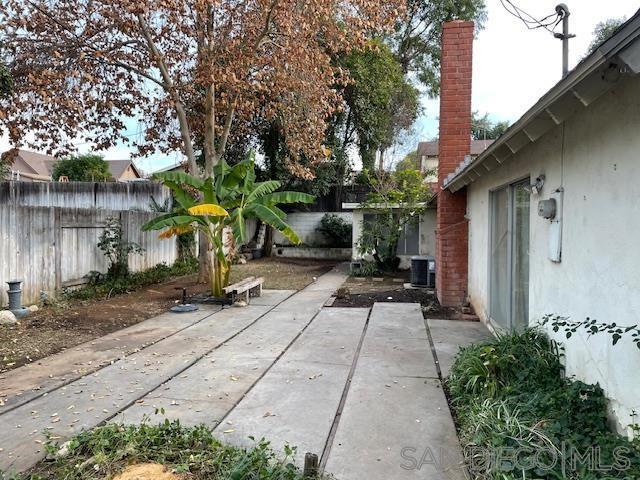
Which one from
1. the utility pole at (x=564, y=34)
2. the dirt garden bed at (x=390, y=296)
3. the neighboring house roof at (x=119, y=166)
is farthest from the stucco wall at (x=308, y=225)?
the neighboring house roof at (x=119, y=166)

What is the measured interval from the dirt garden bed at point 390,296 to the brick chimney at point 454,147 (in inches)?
19.4

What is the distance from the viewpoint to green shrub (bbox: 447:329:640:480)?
8.36 feet

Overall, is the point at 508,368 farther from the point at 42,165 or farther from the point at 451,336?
the point at 42,165

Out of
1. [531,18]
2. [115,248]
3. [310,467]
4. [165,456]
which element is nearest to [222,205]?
[115,248]

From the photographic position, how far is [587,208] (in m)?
3.34

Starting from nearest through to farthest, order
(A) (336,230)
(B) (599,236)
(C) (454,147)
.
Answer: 1. (B) (599,236)
2. (C) (454,147)
3. (A) (336,230)

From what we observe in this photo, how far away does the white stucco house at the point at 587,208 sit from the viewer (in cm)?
260

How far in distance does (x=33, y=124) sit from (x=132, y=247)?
12.4 feet

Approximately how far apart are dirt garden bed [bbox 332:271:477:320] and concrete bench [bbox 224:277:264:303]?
189cm

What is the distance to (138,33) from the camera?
10.6m

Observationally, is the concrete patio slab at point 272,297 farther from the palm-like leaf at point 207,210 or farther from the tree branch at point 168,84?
the tree branch at point 168,84

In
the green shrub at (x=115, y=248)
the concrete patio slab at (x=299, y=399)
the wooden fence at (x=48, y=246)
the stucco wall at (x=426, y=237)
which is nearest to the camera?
the concrete patio slab at (x=299, y=399)

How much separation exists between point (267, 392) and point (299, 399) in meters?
0.37

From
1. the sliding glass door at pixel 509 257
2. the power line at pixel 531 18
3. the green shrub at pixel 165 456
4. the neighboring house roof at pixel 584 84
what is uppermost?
the power line at pixel 531 18
